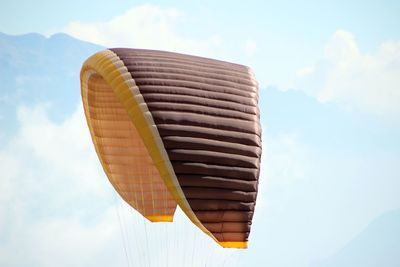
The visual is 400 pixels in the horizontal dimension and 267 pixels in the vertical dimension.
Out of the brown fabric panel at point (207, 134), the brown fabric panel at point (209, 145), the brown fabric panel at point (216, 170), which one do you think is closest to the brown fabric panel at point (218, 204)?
the brown fabric panel at point (216, 170)

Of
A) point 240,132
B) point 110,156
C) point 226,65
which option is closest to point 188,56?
point 226,65

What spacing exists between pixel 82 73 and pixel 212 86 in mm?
3938

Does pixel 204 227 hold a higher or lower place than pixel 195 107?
lower

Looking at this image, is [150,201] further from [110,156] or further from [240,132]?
[240,132]

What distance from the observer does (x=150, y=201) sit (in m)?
24.5

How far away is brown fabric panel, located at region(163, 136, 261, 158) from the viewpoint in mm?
19000

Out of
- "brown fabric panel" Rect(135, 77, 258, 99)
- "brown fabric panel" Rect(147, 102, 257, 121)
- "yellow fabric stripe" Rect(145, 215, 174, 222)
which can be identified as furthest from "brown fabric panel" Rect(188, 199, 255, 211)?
"yellow fabric stripe" Rect(145, 215, 174, 222)

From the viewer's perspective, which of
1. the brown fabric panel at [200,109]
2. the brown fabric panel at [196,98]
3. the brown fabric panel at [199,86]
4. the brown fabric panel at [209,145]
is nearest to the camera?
the brown fabric panel at [209,145]

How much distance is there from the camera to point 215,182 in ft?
62.4

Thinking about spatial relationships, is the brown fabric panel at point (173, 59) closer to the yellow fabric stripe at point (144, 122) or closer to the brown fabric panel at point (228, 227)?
the yellow fabric stripe at point (144, 122)

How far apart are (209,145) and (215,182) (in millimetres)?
815

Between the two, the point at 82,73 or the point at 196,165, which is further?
the point at 82,73

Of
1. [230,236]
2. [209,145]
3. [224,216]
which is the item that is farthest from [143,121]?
[230,236]

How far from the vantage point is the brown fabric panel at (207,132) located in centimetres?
1895
